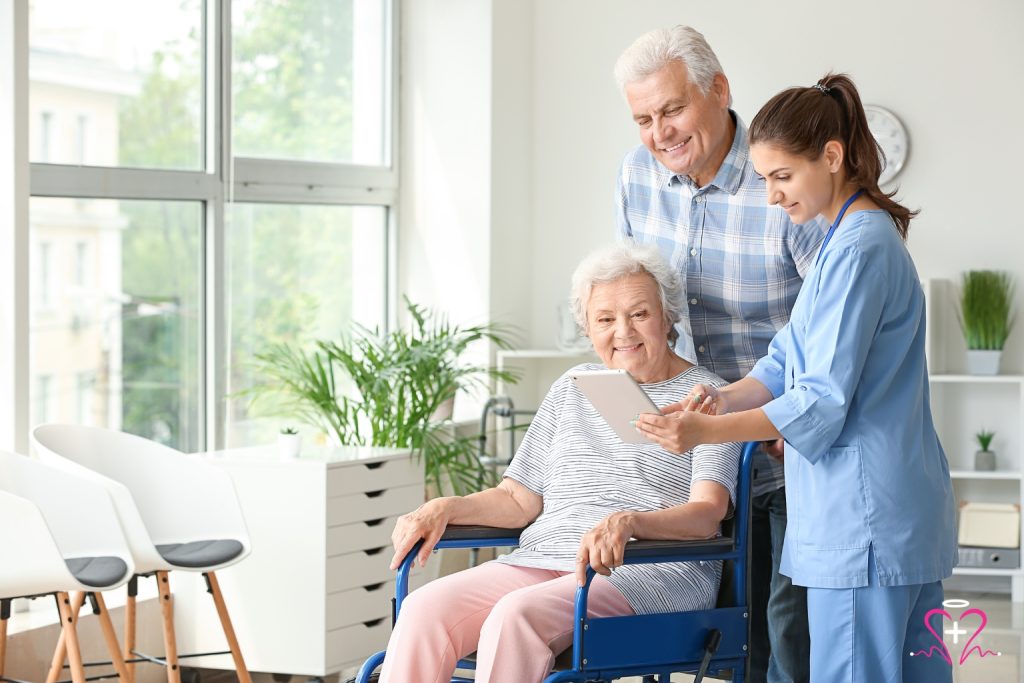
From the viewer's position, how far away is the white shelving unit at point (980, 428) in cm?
542

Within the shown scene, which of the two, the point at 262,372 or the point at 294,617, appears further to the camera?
the point at 262,372

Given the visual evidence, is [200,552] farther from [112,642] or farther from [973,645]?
[973,645]

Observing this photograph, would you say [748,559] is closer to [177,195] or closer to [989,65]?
[177,195]

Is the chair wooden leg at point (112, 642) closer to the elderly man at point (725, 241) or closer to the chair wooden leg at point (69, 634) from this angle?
the chair wooden leg at point (69, 634)

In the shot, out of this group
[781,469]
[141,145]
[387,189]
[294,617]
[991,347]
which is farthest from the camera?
[387,189]

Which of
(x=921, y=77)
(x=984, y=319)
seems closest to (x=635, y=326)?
(x=984, y=319)

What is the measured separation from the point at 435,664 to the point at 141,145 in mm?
2591

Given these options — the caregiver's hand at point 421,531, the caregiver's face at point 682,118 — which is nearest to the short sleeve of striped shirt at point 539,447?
the caregiver's hand at point 421,531

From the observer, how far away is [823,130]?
2.12m

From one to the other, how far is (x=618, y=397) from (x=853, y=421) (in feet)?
1.28

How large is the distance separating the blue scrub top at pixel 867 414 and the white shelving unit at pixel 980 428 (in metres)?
3.48

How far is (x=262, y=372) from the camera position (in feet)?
16.1

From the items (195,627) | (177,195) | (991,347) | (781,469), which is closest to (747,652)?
(781,469)

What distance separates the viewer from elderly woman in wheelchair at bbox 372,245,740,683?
2311 mm
